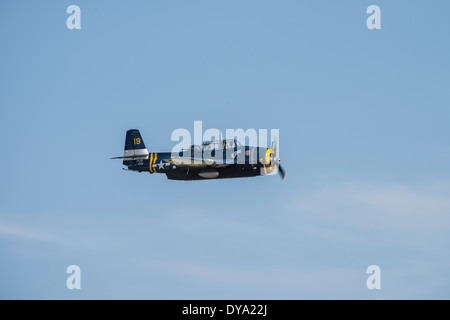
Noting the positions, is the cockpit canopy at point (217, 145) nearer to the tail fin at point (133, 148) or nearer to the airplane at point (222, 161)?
the airplane at point (222, 161)

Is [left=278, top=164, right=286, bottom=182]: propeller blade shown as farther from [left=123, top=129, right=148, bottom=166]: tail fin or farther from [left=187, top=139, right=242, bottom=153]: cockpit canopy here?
[left=123, top=129, right=148, bottom=166]: tail fin

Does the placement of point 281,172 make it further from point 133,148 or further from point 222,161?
point 133,148

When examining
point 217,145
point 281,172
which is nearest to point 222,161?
point 217,145

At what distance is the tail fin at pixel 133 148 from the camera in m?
64.3

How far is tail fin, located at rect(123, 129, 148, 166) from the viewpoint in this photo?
64.3 meters

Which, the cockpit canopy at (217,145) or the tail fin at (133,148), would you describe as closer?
the cockpit canopy at (217,145)

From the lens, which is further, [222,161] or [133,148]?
[133,148]

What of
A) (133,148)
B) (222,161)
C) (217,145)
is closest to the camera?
(222,161)

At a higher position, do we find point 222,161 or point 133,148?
point 133,148

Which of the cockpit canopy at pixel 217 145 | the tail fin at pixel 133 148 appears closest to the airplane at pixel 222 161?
the cockpit canopy at pixel 217 145

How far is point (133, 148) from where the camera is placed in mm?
65000
